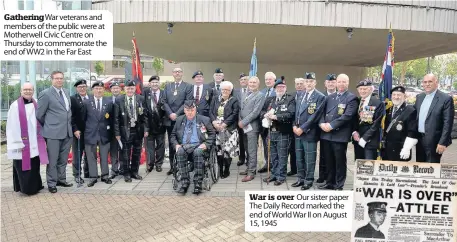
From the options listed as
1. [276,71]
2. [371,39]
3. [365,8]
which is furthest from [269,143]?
[276,71]

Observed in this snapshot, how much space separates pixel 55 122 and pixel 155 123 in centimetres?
178

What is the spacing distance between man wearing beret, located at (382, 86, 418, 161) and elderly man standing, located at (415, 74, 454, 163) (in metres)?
0.15

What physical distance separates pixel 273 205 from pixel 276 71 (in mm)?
13936

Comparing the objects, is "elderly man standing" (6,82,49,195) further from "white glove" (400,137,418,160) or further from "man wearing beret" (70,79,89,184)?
"white glove" (400,137,418,160)

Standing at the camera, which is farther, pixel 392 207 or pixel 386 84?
pixel 386 84

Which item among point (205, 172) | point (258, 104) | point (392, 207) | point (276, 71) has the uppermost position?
point (276, 71)

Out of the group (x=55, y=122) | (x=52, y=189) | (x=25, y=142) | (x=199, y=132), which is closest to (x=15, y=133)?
(x=25, y=142)

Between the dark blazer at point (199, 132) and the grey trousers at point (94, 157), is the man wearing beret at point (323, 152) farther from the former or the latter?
the grey trousers at point (94, 157)

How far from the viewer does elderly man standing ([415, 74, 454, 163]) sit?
5.01m

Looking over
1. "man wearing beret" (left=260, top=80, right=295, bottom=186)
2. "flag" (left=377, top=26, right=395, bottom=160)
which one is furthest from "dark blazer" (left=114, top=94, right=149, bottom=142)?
"flag" (left=377, top=26, right=395, bottom=160)

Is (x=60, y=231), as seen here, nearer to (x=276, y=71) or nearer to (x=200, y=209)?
(x=200, y=209)

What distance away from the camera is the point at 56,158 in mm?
5844

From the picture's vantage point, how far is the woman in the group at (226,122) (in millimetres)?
6438

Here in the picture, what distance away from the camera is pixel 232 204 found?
5355 millimetres
